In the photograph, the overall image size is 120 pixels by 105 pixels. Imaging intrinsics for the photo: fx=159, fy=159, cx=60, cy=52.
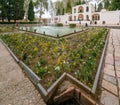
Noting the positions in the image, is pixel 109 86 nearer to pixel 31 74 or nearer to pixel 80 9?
pixel 31 74

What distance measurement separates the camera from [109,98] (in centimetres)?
280

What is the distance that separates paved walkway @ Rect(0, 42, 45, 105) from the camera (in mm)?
2924

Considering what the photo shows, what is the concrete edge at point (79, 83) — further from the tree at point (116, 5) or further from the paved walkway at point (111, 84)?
the tree at point (116, 5)

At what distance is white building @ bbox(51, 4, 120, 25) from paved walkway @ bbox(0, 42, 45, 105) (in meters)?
32.0

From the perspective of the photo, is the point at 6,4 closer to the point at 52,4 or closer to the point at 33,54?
the point at 52,4

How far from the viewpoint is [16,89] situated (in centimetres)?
339

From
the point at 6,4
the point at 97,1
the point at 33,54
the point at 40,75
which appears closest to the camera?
the point at 40,75

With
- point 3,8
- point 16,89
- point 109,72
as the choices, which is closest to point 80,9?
point 3,8

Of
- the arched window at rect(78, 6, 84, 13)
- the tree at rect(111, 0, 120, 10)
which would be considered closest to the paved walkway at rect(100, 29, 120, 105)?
the tree at rect(111, 0, 120, 10)

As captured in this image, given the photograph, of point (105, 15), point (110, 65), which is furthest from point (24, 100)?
point (105, 15)

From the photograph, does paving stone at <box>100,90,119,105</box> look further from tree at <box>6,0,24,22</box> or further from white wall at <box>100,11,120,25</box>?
white wall at <box>100,11,120,25</box>

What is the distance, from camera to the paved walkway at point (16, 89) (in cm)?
292

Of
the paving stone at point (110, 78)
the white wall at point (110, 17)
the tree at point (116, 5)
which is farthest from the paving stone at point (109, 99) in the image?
the tree at point (116, 5)

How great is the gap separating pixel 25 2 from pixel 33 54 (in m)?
34.2
